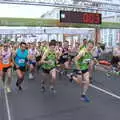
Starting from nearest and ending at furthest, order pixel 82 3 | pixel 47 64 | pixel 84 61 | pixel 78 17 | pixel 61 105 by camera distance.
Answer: pixel 61 105, pixel 84 61, pixel 47 64, pixel 78 17, pixel 82 3

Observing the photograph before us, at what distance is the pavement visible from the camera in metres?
7.86

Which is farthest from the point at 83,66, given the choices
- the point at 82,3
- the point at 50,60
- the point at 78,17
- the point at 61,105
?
the point at 82,3

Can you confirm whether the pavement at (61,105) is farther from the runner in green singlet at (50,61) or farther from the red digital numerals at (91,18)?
the red digital numerals at (91,18)

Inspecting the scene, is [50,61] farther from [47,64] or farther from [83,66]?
[83,66]

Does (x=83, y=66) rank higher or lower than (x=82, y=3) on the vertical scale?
lower

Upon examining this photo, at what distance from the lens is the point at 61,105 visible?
30.5 feet

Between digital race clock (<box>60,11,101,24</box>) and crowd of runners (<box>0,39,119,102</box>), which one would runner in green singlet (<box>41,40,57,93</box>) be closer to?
crowd of runners (<box>0,39,119,102</box>)

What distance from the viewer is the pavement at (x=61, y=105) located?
7.86m

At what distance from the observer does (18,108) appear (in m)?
8.99

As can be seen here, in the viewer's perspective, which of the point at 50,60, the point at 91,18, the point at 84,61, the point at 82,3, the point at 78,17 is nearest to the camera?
the point at 84,61

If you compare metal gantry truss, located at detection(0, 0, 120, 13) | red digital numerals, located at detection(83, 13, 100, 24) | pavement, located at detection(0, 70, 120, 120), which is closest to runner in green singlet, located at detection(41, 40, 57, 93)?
pavement, located at detection(0, 70, 120, 120)

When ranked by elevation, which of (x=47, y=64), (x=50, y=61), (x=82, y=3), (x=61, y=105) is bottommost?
(x=61, y=105)

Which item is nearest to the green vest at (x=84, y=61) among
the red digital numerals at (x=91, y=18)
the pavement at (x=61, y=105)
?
the pavement at (x=61, y=105)

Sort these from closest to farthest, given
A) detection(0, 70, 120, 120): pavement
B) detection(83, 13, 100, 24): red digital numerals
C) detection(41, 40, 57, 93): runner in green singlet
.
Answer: detection(0, 70, 120, 120): pavement
detection(41, 40, 57, 93): runner in green singlet
detection(83, 13, 100, 24): red digital numerals
